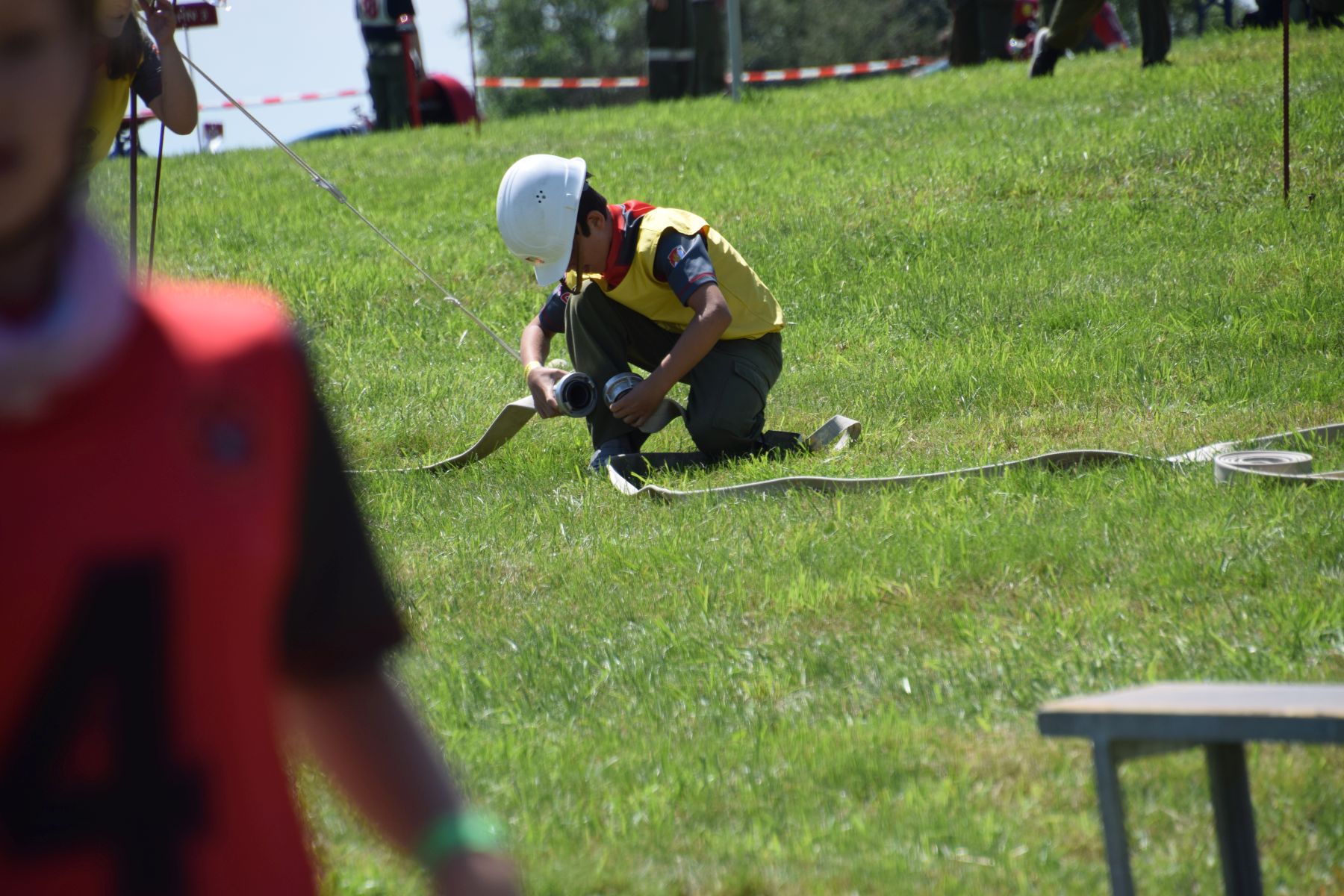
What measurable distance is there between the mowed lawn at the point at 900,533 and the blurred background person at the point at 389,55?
342 inches

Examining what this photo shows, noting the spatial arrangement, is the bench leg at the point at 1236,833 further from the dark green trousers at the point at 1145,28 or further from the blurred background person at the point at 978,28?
the blurred background person at the point at 978,28

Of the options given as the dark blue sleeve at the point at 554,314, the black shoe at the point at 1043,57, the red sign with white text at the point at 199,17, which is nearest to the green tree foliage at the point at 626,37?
the black shoe at the point at 1043,57

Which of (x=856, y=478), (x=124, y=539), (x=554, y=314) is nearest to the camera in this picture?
(x=124, y=539)

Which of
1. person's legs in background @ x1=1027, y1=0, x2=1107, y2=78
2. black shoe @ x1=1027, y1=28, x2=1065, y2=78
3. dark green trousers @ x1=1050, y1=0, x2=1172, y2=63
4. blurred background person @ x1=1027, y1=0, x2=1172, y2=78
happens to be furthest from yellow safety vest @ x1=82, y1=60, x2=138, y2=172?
black shoe @ x1=1027, y1=28, x2=1065, y2=78

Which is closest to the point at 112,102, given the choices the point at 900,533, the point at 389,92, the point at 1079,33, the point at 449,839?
the point at 900,533

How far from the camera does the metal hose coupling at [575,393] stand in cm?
521

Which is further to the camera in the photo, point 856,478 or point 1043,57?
point 1043,57

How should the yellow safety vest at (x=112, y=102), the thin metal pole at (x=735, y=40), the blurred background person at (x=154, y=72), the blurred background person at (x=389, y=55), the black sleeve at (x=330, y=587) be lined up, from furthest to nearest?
the blurred background person at (x=389, y=55), the thin metal pole at (x=735, y=40), the blurred background person at (x=154, y=72), the yellow safety vest at (x=112, y=102), the black sleeve at (x=330, y=587)

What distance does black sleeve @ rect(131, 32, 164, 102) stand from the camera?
14.7 feet

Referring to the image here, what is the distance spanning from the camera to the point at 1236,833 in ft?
6.34

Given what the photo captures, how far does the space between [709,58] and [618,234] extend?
1294cm

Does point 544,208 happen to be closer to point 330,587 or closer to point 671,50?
point 330,587

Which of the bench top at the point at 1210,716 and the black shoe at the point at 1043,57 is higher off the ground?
the black shoe at the point at 1043,57

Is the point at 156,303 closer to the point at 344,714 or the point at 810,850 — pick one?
the point at 344,714
